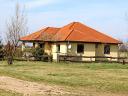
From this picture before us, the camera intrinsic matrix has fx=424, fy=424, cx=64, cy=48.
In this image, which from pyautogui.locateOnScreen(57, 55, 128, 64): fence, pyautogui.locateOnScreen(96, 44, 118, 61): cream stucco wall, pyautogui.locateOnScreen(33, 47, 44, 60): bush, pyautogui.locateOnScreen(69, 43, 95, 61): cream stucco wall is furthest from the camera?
pyautogui.locateOnScreen(96, 44, 118, 61): cream stucco wall

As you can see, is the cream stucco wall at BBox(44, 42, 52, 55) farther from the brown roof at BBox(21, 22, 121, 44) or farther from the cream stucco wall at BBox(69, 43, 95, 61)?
the cream stucco wall at BBox(69, 43, 95, 61)

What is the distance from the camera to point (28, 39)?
198ft

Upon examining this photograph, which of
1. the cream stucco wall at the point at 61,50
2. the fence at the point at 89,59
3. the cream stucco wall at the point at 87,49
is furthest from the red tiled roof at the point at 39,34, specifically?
the fence at the point at 89,59

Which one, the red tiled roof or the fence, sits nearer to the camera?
the fence

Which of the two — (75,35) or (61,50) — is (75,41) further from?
(61,50)

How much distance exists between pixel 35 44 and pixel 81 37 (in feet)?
28.5

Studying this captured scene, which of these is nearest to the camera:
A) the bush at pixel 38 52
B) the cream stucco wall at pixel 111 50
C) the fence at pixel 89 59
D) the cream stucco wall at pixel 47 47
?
the fence at pixel 89 59

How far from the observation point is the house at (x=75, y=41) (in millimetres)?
53156

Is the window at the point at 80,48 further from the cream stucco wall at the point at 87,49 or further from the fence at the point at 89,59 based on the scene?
the fence at the point at 89,59

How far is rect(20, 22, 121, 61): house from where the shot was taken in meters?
53.2

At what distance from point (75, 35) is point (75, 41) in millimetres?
1781

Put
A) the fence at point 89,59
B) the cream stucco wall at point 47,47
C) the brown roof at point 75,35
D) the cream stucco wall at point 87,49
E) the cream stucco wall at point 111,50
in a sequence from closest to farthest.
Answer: the fence at point 89,59 < the cream stucco wall at point 87,49 < the brown roof at point 75,35 < the cream stucco wall at point 111,50 < the cream stucco wall at point 47,47

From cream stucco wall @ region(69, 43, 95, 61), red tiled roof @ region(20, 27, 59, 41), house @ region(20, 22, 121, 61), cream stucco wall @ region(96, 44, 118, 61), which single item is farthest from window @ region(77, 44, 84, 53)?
red tiled roof @ region(20, 27, 59, 41)

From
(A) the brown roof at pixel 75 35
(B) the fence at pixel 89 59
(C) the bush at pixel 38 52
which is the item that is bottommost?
(B) the fence at pixel 89 59
